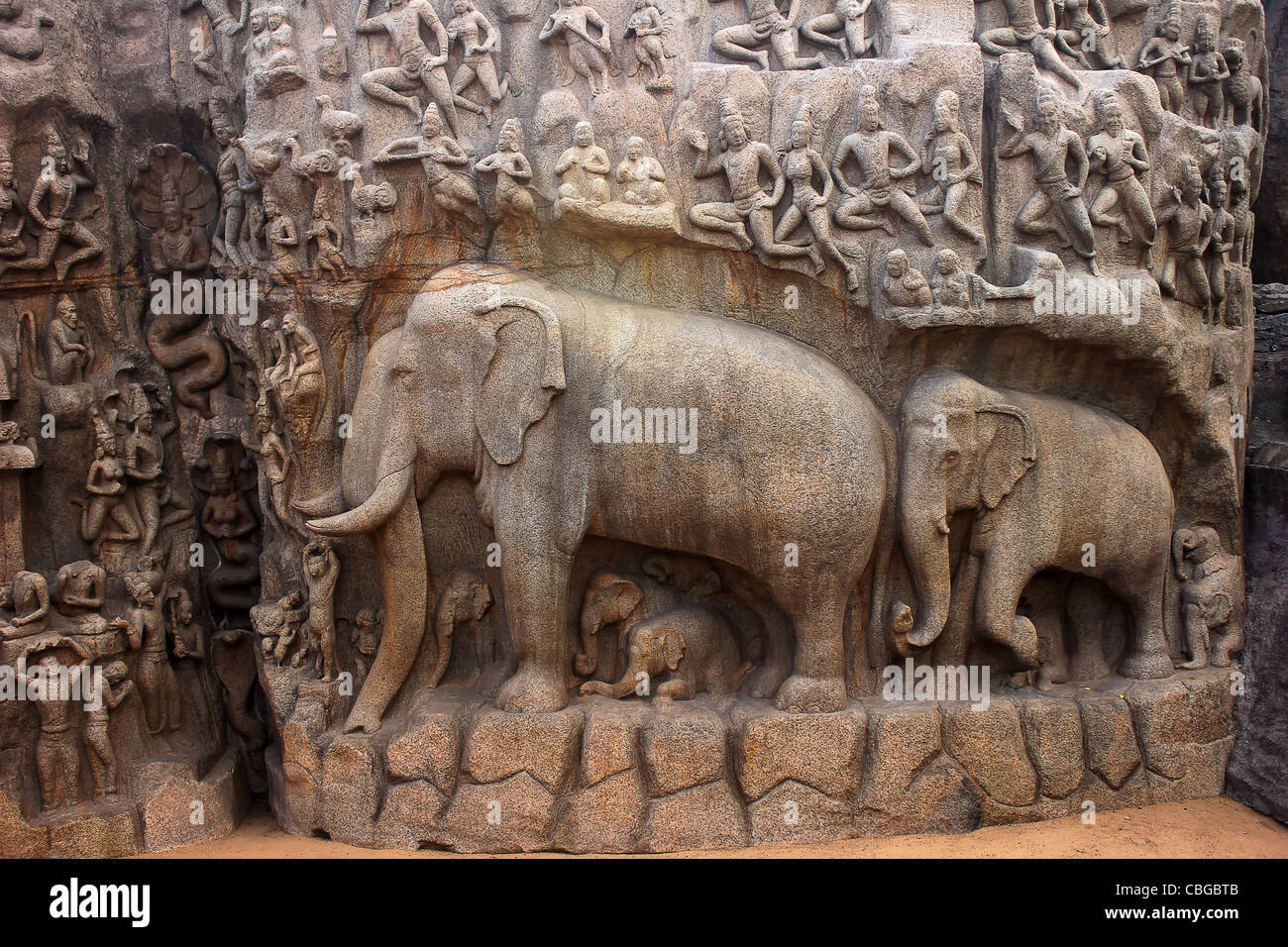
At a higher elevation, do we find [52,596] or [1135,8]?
[1135,8]

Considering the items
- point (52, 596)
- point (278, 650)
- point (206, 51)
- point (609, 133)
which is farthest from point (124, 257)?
point (609, 133)

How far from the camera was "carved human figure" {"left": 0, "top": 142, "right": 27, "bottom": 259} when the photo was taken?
22.2ft

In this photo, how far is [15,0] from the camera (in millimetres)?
6824

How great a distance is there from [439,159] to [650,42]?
137 cm

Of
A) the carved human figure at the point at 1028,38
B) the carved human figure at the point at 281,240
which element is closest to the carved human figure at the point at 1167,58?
the carved human figure at the point at 1028,38

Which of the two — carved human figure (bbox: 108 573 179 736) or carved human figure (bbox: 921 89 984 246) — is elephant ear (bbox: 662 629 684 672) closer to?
carved human figure (bbox: 921 89 984 246)

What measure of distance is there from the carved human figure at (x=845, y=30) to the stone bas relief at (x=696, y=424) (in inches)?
1.2

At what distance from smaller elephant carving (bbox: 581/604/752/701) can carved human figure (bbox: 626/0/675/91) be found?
3.03 m

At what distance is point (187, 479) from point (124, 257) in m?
1.51

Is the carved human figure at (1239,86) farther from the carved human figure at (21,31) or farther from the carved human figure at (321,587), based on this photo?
the carved human figure at (21,31)

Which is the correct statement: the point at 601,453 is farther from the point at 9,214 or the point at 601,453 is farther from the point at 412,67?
the point at 9,214

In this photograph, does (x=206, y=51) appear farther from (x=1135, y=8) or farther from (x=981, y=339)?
(x=1135, y=8)

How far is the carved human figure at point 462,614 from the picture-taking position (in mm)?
6586

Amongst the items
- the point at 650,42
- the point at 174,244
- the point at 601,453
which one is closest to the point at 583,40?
the point at 650,42
